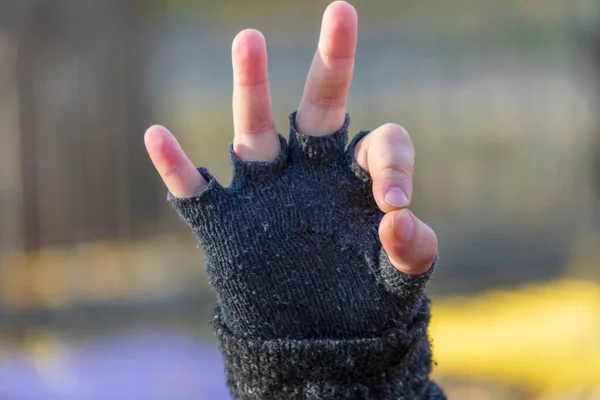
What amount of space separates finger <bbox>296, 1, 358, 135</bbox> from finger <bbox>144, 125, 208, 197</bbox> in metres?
0.17

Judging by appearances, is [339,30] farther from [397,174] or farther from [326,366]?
[326,366]

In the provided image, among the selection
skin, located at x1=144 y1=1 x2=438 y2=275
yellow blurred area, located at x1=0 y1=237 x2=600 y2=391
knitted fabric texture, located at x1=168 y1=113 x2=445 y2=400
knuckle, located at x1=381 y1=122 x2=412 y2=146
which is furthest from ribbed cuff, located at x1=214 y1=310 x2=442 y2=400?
yellow blurred area, located at x1=0 y1=237 x2=600 y2=391

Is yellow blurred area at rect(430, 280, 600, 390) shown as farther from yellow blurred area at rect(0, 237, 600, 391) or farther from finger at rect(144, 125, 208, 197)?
finger at rect(144, 125, 208, 197)

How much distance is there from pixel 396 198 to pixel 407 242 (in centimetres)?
5

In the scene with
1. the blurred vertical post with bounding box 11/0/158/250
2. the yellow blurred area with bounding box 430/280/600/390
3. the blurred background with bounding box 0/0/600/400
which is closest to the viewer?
the yellow blurred area with bounding box 430/280/600/390

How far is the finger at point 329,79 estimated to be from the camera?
835 millimetres

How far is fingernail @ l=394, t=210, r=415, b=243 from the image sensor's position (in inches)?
27.4

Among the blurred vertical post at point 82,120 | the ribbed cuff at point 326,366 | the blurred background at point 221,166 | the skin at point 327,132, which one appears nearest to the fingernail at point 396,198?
the skin at point 327,132

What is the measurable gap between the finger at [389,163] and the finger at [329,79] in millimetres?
64

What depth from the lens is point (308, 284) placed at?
2.70 ft

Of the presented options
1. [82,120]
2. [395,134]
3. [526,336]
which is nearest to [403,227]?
[395,134]

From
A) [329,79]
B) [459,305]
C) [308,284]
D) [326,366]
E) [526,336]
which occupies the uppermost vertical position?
[459,305]

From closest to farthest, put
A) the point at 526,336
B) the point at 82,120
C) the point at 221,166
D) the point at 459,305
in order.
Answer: the point at 526,336 < the point at 459,305 < the point at 221,166 < the point at 82,120

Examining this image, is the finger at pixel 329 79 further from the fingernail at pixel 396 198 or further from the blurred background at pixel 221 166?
the blurred background at pixel 221 166
